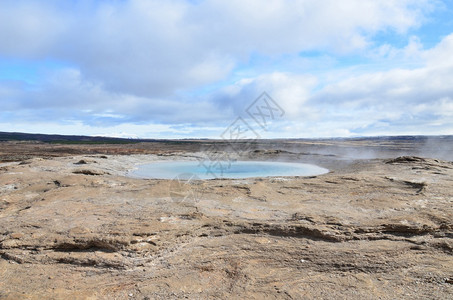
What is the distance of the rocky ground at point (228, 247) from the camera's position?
4035mm

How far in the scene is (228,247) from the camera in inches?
193

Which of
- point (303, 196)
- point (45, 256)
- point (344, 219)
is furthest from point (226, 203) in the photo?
point (45, 256)

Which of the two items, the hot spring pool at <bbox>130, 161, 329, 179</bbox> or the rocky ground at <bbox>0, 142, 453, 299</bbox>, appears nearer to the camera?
the rocky ground at <bbox>0, 142, 453, 299</bbox>

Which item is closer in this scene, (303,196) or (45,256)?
(45,256)

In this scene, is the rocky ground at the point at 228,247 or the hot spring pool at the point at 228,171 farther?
the hot spring pool at the point at 228,171

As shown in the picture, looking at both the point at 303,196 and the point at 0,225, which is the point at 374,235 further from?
the point at 0,225

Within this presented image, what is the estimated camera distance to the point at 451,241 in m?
4.92

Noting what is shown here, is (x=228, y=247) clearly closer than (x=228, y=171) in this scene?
Yes

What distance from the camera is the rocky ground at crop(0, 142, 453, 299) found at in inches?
159

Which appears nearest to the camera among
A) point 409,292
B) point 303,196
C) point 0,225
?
point 409,292

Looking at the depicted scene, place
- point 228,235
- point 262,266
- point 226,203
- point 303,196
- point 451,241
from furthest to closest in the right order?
1. point 303,196
2. point 226,203
3. point 228,235
4. point 451,241
5. point 262,266

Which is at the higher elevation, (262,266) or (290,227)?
(290,227)

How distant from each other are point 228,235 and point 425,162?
12290mm

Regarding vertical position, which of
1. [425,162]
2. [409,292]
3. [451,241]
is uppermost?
[425,162]
